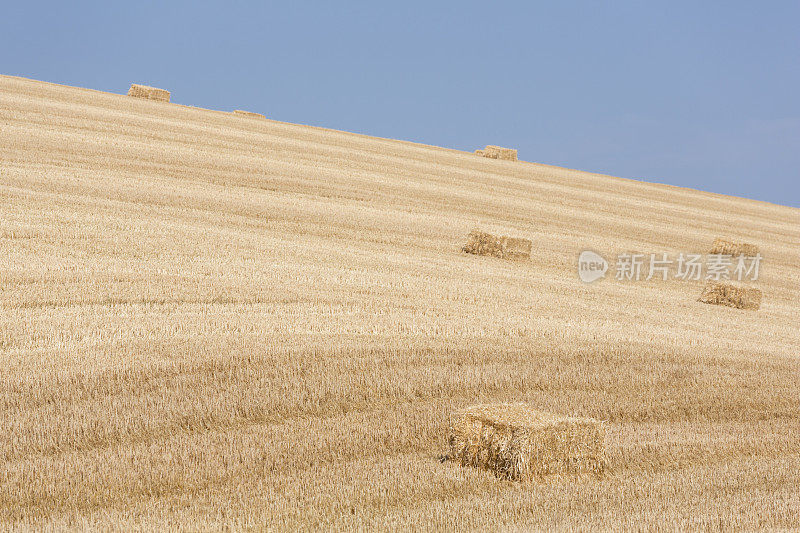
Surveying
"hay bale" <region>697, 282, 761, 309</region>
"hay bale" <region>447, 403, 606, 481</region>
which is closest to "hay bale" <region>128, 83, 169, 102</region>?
"hay bale" <region>697, 282, 761, 309</region>

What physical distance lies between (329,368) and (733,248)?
60.6ft

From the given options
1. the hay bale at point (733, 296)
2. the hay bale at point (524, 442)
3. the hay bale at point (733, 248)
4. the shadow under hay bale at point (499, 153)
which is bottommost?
the hay bale at point (524, 442)

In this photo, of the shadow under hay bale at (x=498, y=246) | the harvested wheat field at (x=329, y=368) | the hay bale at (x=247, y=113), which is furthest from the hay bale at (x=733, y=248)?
the hay bale at (x=247, y=113)

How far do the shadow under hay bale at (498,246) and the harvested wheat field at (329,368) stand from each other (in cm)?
51

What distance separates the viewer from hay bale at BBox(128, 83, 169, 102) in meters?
40.9

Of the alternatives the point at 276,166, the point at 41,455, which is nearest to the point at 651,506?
the point at 41,455

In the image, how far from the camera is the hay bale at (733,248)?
2391 cm

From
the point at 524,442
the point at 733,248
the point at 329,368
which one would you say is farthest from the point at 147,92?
the point at 524,442

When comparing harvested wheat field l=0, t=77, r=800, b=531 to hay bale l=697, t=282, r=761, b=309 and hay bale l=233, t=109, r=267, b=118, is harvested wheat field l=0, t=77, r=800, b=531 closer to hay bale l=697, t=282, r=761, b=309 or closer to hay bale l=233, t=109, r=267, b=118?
hay bale l=697, t=282, r=761, b=309

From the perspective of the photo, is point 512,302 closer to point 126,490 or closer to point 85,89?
point 126,490

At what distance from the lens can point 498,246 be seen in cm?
1984

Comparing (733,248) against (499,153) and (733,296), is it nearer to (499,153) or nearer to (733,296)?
(733,296)

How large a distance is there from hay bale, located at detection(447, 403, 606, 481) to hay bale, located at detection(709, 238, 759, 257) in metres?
19.2

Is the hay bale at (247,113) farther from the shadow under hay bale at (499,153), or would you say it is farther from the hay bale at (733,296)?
the hay bale at (733,296)
